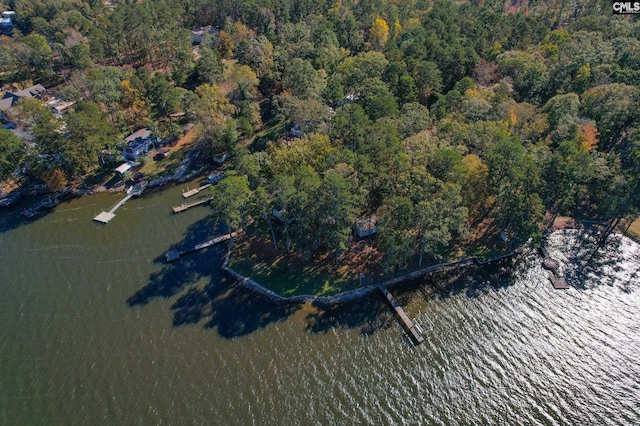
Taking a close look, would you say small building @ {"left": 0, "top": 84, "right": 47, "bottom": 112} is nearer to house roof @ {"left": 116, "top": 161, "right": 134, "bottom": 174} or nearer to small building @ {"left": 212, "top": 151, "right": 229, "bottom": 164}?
house roof @ {"left": 116, "top": 161, "right": 134, "bottom": 174}

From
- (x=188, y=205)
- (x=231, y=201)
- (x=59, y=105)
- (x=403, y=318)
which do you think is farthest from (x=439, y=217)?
(x=59, y=105)

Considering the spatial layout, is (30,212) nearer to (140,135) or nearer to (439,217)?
(140,135)

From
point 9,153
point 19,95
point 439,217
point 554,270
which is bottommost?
point 554,270

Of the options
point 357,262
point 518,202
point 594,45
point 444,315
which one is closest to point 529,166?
point 518,202

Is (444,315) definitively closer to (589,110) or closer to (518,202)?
(518,202)

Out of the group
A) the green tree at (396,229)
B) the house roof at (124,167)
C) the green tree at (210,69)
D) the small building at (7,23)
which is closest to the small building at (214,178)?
the house roof at (124,167)

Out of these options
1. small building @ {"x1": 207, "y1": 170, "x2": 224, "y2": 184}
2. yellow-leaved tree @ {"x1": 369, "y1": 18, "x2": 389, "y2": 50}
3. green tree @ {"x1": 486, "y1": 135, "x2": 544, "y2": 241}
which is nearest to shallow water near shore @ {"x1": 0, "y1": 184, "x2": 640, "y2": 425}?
green tree @ {"x1": 486, "y1": 135, "x2": 544, "y2": 241}
